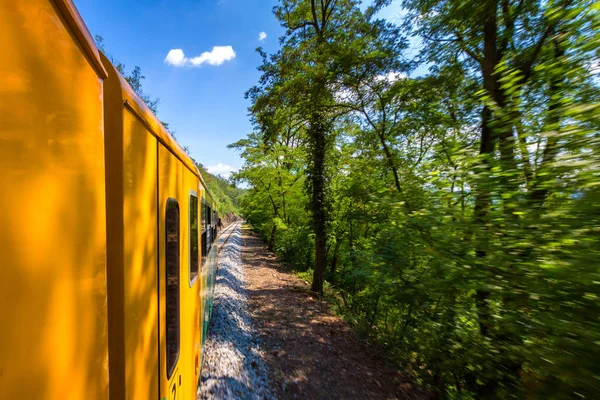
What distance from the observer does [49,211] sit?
0.74 m

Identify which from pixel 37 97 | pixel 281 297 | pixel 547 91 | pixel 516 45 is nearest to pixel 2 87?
pixel 37 97

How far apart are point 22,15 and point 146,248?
104cm

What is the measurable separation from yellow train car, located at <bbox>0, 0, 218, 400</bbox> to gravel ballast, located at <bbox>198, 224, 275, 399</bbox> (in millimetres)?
3213

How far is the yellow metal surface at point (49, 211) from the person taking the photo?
2.03 ft

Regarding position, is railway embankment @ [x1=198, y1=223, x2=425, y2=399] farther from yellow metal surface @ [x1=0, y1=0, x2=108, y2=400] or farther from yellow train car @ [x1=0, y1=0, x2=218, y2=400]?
yellow metal surface @ [x1=0, y1=0, x2=108, y2=400]

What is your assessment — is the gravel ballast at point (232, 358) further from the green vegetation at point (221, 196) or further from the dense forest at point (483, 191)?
the green vegetation at point (221, 196)

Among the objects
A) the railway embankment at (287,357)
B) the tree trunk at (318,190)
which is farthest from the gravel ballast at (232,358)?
the tree trunk at (318,190)

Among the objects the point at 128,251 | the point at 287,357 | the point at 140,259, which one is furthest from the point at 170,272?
the point at 287,357

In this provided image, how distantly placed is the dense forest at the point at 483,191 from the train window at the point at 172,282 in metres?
2.52

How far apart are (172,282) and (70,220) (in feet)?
4.36

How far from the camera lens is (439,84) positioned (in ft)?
16.2

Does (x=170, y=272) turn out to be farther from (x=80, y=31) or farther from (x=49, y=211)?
(x=80, y=31)

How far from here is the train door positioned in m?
1.64

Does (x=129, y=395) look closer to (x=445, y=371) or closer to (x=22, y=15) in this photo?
(x=22, y=15)
